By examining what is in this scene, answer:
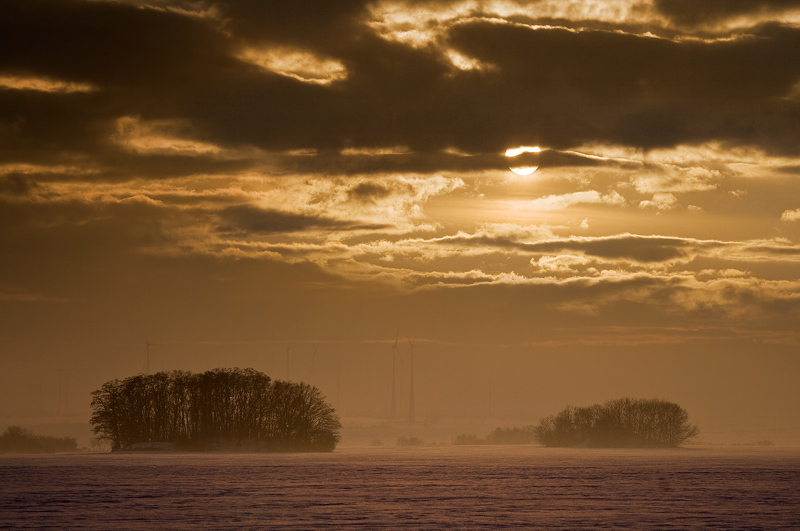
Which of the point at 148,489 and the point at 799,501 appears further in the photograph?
the point at 148,489

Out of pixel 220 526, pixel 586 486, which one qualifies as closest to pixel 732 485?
pixel 586 486

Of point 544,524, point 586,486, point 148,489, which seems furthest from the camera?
point 586,486

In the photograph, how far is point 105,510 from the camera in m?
125

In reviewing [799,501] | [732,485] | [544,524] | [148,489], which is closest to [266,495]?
[148,489]

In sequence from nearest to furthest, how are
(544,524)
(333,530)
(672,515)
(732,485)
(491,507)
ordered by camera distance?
(333,530)
(544,524)
(672,515)
(491,507)
(732,485)

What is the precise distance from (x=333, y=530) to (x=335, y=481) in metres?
87.4

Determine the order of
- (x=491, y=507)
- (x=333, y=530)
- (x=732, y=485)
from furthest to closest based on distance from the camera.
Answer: (x=732, y=485)
(x=491, y=507)
(x=333, y=530)

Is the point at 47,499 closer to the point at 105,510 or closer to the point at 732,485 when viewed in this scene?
the point at 105,510

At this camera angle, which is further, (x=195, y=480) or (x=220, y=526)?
(x=195, y=480)

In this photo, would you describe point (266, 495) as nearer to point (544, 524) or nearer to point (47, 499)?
point (47, 499)

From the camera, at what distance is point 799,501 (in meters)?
149

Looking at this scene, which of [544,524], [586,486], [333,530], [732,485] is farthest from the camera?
[732,485]

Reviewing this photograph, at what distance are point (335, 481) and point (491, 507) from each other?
59852mm

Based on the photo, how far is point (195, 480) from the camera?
18775cm
